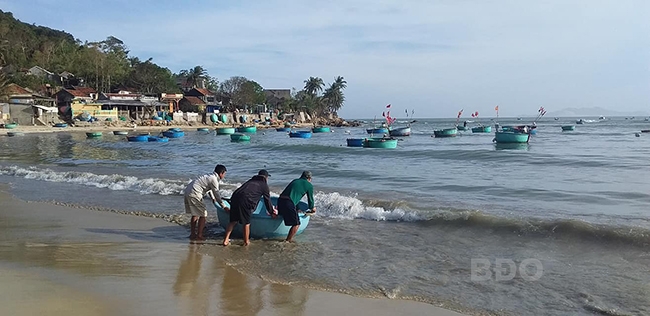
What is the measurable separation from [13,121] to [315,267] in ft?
236

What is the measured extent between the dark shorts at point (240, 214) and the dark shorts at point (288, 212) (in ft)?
1.88

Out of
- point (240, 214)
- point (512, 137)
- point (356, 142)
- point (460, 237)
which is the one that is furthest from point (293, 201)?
point (512, 137)

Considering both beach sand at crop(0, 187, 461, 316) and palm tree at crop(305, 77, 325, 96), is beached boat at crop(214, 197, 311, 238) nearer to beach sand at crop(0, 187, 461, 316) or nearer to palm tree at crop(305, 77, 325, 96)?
beach sand at crop(0, 187, 461, 316)

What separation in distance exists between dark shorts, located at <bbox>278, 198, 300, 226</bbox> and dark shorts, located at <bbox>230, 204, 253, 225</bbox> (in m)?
0.57

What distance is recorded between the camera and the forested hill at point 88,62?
85.0 m

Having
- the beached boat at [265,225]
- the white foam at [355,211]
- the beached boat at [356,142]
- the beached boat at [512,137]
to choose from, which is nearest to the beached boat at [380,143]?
the beached boat at [356,142]

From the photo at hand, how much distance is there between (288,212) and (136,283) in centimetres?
321

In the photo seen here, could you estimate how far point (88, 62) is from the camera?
286 feet

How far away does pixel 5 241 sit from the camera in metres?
9.12

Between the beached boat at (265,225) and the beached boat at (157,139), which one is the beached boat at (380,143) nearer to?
the beached boat at (157,139)

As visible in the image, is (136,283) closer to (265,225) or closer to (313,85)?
(265,225)

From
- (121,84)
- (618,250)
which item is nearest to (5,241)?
(618,250)

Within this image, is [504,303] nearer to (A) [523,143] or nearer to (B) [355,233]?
(B) [355,233]

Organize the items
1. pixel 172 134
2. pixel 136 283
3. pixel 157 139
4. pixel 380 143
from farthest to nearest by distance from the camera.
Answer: pixel 172 134 → pixel 157 139 → pixel 380 143 → pixel 136 283
